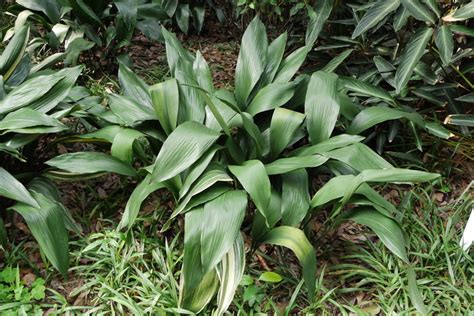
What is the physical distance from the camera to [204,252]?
167 cm

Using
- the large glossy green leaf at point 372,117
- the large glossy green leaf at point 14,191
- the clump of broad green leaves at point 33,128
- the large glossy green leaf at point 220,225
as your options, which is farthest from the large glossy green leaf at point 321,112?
the large glossy green leaf at point 14,191

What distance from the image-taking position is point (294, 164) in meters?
1.91

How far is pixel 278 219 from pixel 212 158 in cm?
37

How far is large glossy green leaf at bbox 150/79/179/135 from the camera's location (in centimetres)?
208

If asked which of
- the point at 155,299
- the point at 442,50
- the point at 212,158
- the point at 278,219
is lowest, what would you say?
the point at 155,299

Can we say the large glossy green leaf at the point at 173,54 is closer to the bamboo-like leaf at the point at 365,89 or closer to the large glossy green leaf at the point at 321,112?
the large glossy green leaf at the point at 321,112

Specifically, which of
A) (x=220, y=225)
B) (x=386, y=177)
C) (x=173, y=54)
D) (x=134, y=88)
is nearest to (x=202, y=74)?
(x=173, y=54)

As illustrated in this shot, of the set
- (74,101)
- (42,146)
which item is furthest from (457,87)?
(42,146)

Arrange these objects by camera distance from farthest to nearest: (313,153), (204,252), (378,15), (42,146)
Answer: (42,146), (378,15), (313,153), (204,252)

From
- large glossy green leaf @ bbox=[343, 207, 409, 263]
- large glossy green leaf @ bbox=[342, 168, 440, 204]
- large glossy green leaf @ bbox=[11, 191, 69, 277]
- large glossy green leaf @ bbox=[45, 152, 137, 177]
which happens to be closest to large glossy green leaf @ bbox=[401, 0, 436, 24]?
large glossy green leaf @ bbox=[342, 168, 440, 204]

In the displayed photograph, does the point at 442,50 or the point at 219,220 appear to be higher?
the point at 442,50

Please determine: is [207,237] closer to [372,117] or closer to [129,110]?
[129,110]

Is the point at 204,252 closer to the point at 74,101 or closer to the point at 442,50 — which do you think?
the point at 74,101

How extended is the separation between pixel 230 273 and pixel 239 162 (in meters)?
0.48
